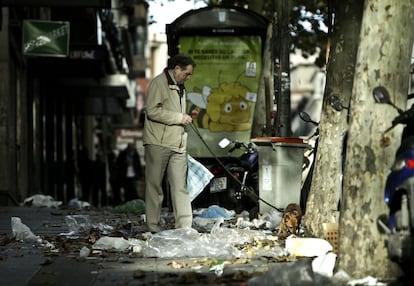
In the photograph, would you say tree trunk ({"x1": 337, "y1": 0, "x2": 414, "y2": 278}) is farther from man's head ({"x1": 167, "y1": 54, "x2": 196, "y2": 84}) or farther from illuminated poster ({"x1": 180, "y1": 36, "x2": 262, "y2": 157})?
illuminated poster ({"x1": 180, "y1": 36, "x2": 262, "y2": 157})

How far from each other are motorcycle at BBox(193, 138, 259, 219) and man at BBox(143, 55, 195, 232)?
294cm

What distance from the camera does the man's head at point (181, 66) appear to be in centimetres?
1160

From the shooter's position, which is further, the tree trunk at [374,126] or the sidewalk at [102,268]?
the sidewalk at [102,268]

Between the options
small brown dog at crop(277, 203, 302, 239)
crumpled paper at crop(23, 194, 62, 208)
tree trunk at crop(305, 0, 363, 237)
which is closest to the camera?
tree trunk at crop(305, 0, 363, 237)

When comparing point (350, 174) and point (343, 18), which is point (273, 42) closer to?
point (343, 18)

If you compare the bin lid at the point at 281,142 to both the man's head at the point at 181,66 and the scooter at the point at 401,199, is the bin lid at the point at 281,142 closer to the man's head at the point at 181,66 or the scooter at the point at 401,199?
the man's head at the point at 181,66

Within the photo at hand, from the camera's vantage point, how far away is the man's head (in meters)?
11.6

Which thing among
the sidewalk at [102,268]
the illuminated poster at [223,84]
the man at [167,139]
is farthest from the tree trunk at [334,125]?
the illuminated poster at [223,84]

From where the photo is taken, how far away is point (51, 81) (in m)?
33.8

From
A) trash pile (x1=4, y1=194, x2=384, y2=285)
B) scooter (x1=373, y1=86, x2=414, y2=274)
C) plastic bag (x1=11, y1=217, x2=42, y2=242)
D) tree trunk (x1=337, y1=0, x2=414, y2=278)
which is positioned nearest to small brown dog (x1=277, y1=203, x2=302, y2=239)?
trash pile (x1=4, y1=194, x2=384, y2=285)

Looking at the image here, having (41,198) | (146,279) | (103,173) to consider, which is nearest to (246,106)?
(41,198)

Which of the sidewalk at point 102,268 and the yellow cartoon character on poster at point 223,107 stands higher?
the yellow cartoon character on poster at point 223,107

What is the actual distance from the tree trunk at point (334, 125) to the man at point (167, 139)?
4.47 ft

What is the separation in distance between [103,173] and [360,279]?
2928 centimetres
